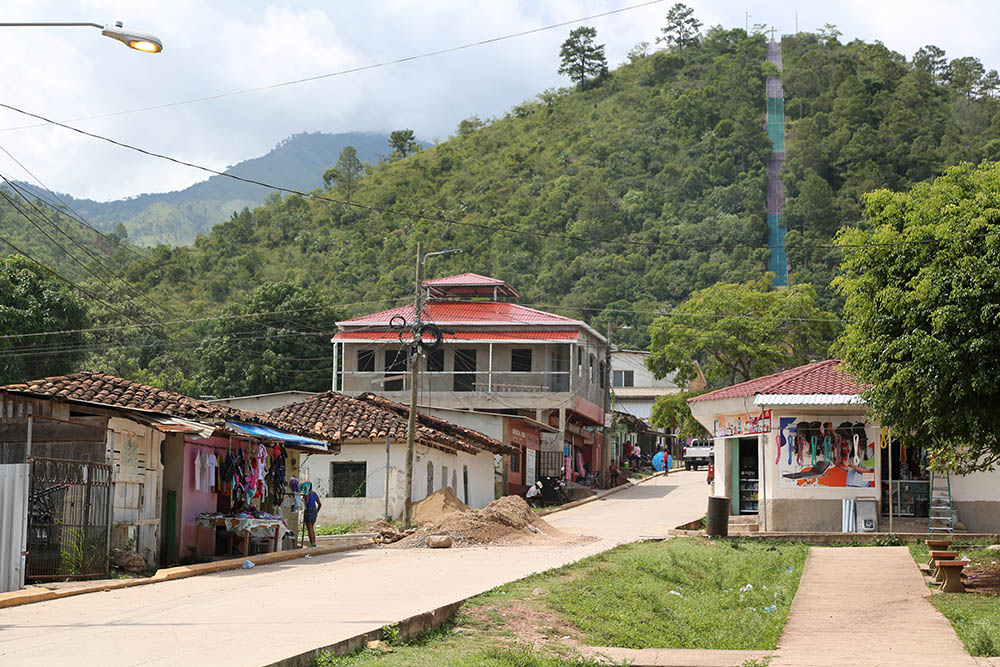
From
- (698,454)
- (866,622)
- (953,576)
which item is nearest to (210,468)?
(866,622)

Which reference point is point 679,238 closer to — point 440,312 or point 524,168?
point 524,168

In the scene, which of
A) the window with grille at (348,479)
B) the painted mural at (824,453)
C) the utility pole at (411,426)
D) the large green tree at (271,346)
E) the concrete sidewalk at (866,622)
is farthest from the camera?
the large green tree at (271,346)

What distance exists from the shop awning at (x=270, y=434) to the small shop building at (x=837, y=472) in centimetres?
1159

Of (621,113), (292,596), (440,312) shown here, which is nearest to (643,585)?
(292,596)

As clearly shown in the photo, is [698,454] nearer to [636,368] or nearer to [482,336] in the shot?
[636,368]

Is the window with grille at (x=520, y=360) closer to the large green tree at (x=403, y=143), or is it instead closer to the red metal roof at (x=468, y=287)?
the red metal roof at (x=468, y=287)

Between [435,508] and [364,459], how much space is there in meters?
3.02

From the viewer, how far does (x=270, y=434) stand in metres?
23.1

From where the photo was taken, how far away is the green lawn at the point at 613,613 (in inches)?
436

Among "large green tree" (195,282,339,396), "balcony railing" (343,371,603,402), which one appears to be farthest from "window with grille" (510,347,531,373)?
"large green tree" (195,282,339,396)

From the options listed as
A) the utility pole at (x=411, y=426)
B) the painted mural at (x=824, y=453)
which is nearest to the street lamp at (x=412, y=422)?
the utility pole at (x=411, y=426)

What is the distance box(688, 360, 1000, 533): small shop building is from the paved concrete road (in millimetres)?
6582

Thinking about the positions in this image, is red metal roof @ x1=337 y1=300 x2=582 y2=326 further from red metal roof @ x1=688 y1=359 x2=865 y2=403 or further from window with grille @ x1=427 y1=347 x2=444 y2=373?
red metal roof @ x1=688 y1=359 x2=865 y2=403

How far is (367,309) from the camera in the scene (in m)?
79.8
